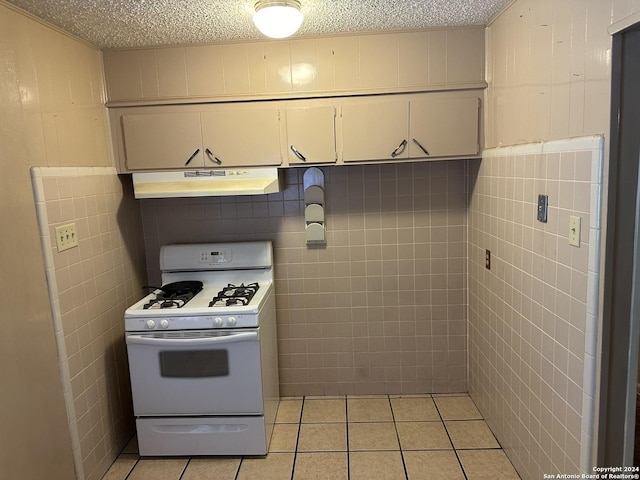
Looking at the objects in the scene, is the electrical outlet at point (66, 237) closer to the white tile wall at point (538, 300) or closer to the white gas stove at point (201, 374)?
the white gas stove at point (201, 374)

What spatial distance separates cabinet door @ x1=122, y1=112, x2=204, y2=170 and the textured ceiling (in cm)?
41

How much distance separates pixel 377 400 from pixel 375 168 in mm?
1570

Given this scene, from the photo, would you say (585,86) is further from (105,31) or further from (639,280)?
(105,31)

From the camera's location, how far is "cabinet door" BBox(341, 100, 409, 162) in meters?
2.41

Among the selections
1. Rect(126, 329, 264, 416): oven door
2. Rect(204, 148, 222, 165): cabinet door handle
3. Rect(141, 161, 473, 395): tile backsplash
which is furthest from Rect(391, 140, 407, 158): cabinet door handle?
Rect(126, 329, 264, 416): oven door

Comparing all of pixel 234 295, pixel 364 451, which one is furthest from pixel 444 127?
pixel 364 451

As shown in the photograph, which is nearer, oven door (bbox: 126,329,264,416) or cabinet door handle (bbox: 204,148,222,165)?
oven door (bbox: 126,329,264,416)

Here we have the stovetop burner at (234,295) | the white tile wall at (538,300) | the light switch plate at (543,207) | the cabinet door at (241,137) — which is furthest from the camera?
the cabinet door at (241,137)

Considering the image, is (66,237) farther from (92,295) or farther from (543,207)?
(543,207)

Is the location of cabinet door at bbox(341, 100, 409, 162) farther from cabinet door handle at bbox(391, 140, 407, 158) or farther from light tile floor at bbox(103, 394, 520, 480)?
light tile floor at bbox(103, 394, 520, 480)

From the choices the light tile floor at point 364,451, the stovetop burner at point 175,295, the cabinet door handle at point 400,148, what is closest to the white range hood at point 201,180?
the stovetop burner at point 175,295

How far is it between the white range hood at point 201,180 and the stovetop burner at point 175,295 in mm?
589

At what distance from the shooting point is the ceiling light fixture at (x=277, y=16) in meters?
1.81

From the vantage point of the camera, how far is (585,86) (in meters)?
1.46
